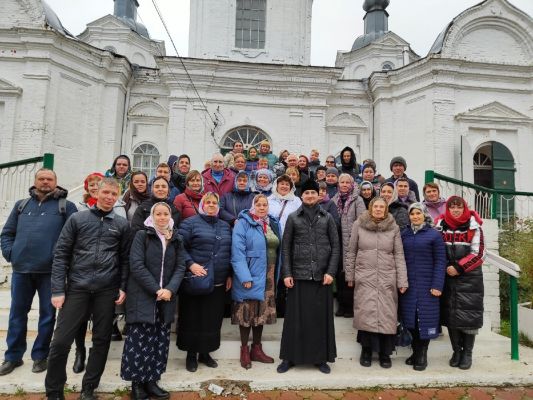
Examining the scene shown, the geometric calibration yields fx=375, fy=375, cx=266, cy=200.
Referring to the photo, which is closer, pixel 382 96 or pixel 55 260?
pixel 55 260

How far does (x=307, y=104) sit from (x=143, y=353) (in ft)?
30.7

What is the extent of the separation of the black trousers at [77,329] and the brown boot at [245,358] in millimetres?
1371

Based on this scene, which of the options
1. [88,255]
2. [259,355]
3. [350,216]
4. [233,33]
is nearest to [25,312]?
[88,255]

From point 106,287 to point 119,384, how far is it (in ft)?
3.30

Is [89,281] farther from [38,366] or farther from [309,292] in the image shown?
[309,292]

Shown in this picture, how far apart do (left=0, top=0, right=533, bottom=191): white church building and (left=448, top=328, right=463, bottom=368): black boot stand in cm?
705

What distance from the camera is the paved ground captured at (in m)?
3.53

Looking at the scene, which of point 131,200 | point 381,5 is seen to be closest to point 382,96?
point 131,200

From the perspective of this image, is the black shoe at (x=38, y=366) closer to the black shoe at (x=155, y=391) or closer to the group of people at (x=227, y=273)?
the group of people at (x=227, y=273)

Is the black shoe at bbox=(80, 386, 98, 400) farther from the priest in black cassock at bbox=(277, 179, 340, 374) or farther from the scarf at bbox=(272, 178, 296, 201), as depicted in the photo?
the scarf at bbox=(272, 178, 296, 201)

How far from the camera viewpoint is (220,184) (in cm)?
509

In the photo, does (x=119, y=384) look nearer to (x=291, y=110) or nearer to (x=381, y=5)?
(x=291, y=110)

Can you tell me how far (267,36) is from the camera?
1278cm

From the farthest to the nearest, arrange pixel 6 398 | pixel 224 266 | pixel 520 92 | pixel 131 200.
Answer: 1. pixel 520 92
2. pixel 131 200
3. pixel 224 266
4. pixel 6 398
